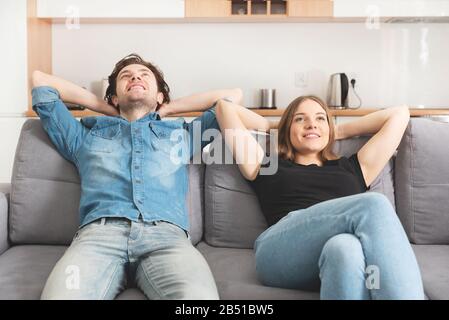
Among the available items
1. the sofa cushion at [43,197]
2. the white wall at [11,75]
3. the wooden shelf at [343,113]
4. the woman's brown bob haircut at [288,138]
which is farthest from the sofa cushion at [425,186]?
the white wall at [11,75]

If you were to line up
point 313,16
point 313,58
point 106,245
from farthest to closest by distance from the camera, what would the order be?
point 313,58 → point 313,16 → point 106,245

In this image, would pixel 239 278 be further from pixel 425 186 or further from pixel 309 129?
pixel 425 186

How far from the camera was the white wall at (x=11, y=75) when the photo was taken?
3.60m

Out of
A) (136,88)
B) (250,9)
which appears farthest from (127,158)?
(250,9)

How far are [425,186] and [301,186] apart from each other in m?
0.47

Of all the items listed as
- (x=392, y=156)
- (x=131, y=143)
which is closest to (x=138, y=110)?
(x=131, y=143)

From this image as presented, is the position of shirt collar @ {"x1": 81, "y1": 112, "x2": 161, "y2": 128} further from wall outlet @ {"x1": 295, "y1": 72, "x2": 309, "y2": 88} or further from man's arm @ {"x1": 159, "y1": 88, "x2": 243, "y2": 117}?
wall outlet @ {"x1": 295, "y1": 72, "x2": 309, "y2": 88}

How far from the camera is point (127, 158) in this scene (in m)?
1.64

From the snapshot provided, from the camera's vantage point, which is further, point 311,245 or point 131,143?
point 131,143

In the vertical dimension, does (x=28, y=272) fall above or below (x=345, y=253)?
below

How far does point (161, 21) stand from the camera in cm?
392

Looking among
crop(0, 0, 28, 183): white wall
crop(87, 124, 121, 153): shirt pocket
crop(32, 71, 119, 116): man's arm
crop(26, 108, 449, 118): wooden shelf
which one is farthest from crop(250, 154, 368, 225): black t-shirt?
crop(0, 0, 28, 183): white wall
